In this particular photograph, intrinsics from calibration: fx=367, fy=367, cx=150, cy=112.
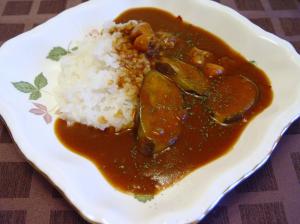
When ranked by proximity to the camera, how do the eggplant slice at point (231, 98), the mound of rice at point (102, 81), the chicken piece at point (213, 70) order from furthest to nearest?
the chicken piece at point (213, 70), the mound of rice at point (102, 81), the eggplant slice at point (231, 98)

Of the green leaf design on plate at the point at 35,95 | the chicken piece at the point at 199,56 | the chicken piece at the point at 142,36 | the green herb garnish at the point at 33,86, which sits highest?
the chicken piece at the point at 199,56

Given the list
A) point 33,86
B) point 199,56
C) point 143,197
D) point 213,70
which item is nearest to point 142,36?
point 199,56

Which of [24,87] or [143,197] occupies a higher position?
[143,197]

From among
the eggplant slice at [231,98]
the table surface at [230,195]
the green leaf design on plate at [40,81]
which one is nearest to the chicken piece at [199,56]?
the eggplant slice at [231,98]

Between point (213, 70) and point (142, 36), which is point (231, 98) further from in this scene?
point (142, 36)

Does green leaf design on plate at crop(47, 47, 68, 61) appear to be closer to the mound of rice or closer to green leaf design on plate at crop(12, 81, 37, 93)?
the mound of rice

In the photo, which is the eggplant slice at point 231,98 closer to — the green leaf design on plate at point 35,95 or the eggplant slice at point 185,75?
the eggplant slice at point 185,75

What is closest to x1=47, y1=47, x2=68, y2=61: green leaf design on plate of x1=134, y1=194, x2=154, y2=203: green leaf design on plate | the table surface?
the table surface
